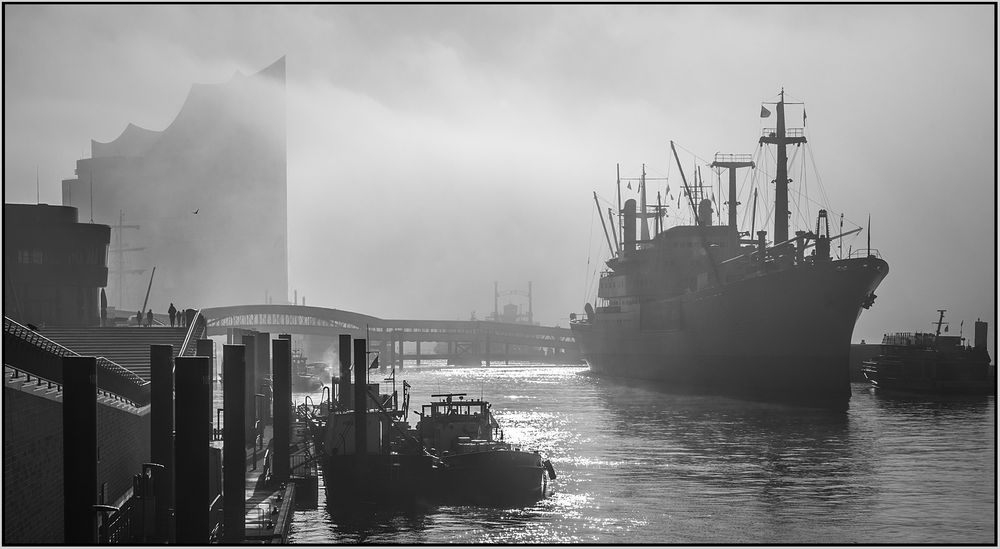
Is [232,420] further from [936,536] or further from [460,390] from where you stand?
[460,390]

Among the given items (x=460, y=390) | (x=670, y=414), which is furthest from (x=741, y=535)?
(x=460, y=390)

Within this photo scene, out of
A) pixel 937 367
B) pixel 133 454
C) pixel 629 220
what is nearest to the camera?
pixel 133 454

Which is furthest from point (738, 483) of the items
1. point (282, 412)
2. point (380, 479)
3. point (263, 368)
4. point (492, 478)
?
point (263, 368)

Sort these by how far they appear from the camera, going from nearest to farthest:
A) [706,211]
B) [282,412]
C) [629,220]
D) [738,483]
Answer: [282,412], [738,483], [706,211], [629,220]

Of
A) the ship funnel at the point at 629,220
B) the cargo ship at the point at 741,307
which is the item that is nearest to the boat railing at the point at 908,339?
the cargo ship at the point at 741,307

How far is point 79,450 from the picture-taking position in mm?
18969

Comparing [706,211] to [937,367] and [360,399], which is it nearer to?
[937,367]

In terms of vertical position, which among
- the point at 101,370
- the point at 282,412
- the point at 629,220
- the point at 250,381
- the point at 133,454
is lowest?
the point at 133,454

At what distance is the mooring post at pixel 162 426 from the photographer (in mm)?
25844

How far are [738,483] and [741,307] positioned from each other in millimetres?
49321

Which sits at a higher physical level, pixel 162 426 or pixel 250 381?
pixel 162 426

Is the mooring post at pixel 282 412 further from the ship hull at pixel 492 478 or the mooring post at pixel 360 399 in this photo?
the ship hull at pixel 492 478

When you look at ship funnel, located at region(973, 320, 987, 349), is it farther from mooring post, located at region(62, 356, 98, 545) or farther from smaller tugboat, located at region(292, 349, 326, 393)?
mooring post, located at region(62, 356, 98, 545)

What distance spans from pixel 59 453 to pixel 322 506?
52.5 ft
